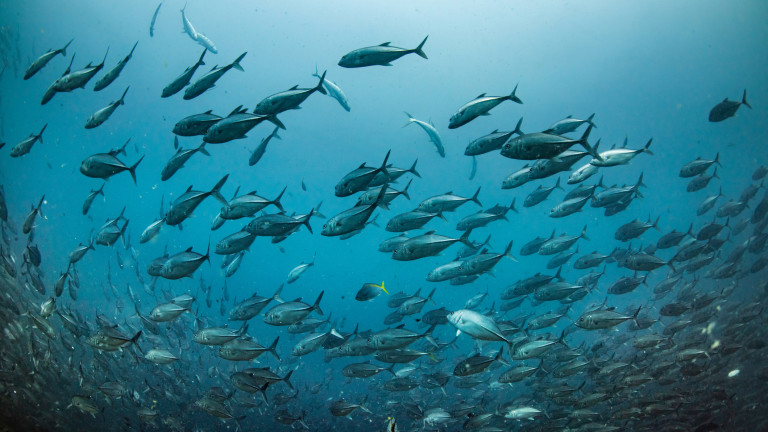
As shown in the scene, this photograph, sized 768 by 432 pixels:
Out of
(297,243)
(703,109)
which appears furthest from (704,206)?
(297,243)

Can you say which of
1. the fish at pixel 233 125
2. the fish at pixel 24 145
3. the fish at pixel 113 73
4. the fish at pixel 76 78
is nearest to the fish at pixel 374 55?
the fish at pixel 233 125

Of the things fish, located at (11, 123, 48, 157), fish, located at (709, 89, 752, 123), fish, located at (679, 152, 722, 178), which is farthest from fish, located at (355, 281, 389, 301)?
fish, located at (709, 89, 752, 123)

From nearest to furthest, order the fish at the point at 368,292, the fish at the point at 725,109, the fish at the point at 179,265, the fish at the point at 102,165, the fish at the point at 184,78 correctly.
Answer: the fish at the point at 184,78
the fish at the point at 102,165
the fish at the point at 179,265
the fish at the point at 368,292
the fish at the point at 725,109

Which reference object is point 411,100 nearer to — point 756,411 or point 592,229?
point 756,411

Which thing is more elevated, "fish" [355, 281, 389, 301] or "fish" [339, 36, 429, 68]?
"fish" [339, 36, 429, 68]

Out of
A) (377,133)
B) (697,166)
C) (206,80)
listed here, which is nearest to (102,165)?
(206,80)

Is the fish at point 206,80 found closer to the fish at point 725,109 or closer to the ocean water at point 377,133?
the ocean water at point 377,133

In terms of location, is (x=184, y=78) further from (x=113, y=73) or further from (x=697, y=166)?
(x=697, y=166)

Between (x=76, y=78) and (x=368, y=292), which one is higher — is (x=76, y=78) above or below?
above

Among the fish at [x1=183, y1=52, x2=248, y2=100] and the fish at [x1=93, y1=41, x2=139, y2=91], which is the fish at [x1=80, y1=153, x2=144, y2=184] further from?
the fish at [x1=183, y1=52, x2=248, y2=100]

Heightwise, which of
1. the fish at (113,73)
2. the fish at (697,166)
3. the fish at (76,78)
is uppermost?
the fish at (697,166)

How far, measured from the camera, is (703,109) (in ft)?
96.5

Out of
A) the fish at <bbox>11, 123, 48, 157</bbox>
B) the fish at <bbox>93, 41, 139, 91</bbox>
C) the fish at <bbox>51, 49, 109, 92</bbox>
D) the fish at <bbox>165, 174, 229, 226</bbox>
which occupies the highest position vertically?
the fish at <bbox>93, 41, 139, 91</bbox>

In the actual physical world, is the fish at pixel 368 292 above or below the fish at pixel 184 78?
below
